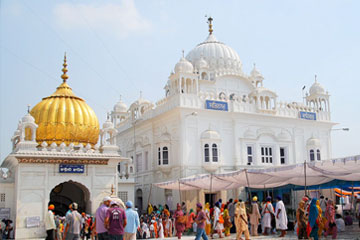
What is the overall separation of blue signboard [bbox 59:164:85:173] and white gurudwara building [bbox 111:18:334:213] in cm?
573

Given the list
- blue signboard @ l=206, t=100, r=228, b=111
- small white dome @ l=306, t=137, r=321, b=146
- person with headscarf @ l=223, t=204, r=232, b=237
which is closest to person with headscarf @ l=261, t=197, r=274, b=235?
person with headscarf @ l=223, t=204, r=232, b=237

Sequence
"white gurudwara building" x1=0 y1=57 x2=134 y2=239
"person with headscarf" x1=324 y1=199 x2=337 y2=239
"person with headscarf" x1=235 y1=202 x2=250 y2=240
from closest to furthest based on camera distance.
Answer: "person with headscarf" x1=235 y1=202 x2=250 y2=240
"person with headscarf" x1=324 y1=199 x2=337 y2=239
"white gurudwara building" x1=0 y1=57 x2=134 y2=239

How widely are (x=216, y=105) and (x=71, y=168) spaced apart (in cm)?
1187

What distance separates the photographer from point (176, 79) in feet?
89.8

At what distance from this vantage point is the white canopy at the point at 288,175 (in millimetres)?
14448

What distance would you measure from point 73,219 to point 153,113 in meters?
17.4

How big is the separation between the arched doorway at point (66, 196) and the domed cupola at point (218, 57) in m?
15.5

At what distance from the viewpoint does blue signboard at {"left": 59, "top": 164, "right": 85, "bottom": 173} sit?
1862cm

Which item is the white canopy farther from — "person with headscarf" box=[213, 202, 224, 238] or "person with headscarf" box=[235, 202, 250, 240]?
"person with headscarf" box=[235, 202, 250, 240]

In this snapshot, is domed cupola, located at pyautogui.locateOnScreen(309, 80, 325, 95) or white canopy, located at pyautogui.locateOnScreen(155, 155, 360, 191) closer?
white canopy, located at pyautogui.locateOnScreen(155, 155, 360, 191)

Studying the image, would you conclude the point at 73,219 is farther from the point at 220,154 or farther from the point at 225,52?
the point at 225,52

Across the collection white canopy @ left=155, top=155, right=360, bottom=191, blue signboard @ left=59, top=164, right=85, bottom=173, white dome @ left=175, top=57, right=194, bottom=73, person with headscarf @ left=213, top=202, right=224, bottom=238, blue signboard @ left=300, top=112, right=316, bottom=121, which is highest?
white dome @ left=175, top=57, right=194, bottom=73

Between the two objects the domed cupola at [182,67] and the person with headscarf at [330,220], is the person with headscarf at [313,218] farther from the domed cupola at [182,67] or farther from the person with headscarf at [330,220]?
the domed cupola at [182,67]

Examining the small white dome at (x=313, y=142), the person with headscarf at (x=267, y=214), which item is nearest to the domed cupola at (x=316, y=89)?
the small white dome at (x=313, y=142)
